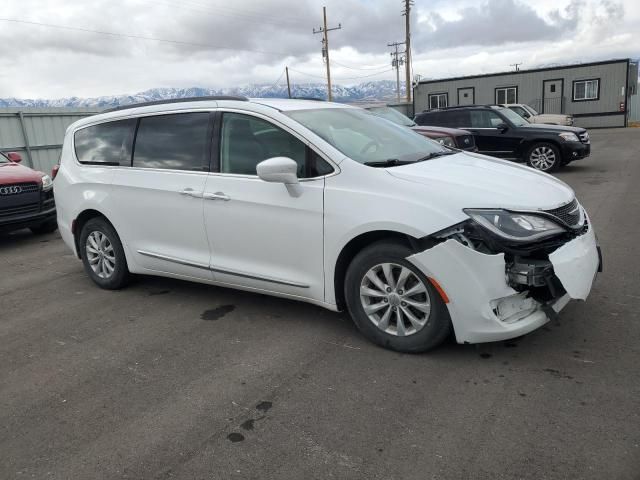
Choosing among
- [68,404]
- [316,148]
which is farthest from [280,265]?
[68,404]

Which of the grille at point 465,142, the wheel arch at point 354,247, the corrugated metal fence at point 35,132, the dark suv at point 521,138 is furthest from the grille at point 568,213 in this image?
the corrugated metal fence at point 35,132

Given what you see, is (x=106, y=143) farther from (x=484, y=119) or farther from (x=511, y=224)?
(x=484, y=119)

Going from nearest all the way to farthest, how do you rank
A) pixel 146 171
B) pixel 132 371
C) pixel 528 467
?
pixel 528 467
pixel 132 371
pixel 146 171

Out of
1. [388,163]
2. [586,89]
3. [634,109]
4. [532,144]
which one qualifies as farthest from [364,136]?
[634,109]

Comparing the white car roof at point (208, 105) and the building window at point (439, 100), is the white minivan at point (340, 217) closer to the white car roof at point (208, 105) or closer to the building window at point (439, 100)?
the white car roof at point (208, 105)

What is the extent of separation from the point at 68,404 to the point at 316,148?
7.58 ft

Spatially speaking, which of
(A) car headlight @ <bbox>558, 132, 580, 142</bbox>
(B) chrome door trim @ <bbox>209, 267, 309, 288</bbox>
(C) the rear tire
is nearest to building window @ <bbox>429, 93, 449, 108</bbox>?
(A) car headlight @ <bbox>558, 132, 580, 142</bbox>

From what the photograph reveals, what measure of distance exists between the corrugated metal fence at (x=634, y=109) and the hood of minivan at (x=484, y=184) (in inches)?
1402

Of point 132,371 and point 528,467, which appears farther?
point 132,371

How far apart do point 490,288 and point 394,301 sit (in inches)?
25.4

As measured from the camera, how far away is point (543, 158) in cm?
1324

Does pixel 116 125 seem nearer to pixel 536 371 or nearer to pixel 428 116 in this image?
pixel 536 371

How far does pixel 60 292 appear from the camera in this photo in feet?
18.3

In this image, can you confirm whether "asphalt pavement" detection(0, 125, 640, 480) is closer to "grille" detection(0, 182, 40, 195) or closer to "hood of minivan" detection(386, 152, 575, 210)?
"hood of minivan" detection(386, 152, 575, 210)
